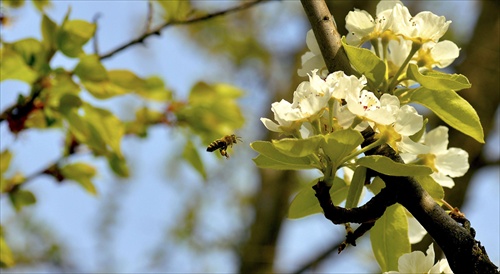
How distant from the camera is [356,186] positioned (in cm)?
60

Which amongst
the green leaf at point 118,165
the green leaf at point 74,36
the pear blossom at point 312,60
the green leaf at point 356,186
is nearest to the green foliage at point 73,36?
the green leaf at point 74,36

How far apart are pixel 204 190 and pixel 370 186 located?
3.25 meters

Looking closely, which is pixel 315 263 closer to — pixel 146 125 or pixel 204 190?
pixel 204 190

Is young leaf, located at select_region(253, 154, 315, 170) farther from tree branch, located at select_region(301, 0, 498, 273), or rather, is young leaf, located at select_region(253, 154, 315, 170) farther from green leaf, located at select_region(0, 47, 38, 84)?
green leaf, located at select_region(0, 47, 38, 84)

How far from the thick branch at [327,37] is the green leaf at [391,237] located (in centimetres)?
16

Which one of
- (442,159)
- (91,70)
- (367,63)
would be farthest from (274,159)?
(91,70)

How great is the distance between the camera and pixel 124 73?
3.49 feet

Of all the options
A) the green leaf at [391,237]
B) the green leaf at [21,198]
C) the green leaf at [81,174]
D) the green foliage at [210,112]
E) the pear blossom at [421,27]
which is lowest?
the green leaf at [21,198]

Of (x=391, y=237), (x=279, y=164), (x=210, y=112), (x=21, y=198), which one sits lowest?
(x=21, y=198)

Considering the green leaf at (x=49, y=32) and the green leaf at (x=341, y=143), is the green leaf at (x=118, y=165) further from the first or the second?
the green leaf at (x=341, y=143)

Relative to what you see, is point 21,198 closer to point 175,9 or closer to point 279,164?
point 175,9

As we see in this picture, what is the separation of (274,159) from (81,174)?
710 millimetres

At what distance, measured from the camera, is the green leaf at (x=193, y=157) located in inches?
46.6

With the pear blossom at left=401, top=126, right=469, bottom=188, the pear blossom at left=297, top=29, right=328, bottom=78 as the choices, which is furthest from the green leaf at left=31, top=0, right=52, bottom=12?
the pear blossom at left=401, top=126, right=469, bottom=188
